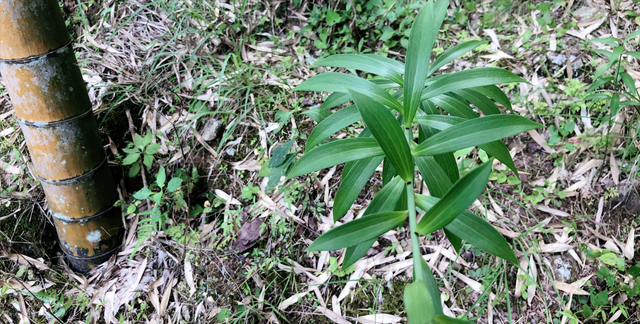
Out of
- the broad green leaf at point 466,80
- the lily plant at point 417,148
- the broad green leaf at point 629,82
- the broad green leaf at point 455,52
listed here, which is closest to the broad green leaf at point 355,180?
the lily plant at point 417,148

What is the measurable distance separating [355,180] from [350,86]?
0.24 m

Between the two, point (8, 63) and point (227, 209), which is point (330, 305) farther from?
point (8, 63)

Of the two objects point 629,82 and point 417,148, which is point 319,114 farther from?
point 629,82

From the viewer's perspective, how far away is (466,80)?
0.93 metres

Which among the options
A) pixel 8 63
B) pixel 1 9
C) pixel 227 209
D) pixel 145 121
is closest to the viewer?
pixel 1 9

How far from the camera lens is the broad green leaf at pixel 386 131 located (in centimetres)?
69

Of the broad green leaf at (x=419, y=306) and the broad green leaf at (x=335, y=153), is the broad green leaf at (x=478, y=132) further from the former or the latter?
the broad green leaf at (x=419, y=306)

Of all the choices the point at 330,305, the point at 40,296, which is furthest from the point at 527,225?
the point at 40,296

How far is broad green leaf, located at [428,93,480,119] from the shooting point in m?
1.02

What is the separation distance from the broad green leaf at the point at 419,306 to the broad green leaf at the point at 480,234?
23cm

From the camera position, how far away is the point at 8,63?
4.55 ft

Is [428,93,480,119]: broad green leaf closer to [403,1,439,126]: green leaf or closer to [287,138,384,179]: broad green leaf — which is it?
[403,1,439,126]: green leaf

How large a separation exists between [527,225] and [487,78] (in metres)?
0.96

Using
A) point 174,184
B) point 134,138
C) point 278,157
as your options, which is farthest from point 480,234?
point 134,138
